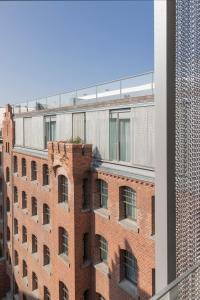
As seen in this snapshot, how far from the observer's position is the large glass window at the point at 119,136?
43.5ft

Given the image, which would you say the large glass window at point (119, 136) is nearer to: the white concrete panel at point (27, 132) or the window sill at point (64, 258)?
the window sill at point (64, 258)

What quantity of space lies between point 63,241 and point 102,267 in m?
3.47

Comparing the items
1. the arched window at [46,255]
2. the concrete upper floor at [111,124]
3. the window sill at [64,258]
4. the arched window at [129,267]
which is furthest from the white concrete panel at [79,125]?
the arched window at [46,255]

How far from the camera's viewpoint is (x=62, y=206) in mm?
16531

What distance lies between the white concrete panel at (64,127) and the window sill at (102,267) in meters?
7.86

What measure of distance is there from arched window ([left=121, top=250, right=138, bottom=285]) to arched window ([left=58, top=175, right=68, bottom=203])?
5124 millimetres

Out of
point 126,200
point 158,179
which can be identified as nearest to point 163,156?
point 158,179

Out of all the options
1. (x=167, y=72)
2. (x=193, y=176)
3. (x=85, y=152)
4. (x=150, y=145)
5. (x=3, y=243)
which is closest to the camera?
(x=167, y=72)

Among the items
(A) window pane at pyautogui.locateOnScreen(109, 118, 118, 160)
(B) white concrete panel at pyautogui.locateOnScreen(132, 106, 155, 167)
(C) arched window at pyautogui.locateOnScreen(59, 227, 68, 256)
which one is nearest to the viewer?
(B) white concrete panel at pyautogui.locateOnScreen(132, 106, 155, 167)

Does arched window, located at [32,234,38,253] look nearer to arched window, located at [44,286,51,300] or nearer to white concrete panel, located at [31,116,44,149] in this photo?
arched window, located at [44,286,51,300]

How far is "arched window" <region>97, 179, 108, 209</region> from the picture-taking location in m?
15.0

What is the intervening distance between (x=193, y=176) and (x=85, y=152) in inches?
463

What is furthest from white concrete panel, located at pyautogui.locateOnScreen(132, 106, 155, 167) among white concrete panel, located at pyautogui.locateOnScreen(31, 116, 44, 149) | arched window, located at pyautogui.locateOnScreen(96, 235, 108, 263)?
white concrete panel, located at pyautogui.locateOnScreen(31, 116, 44, 149)

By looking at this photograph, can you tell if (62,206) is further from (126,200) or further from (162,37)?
(162,37)
